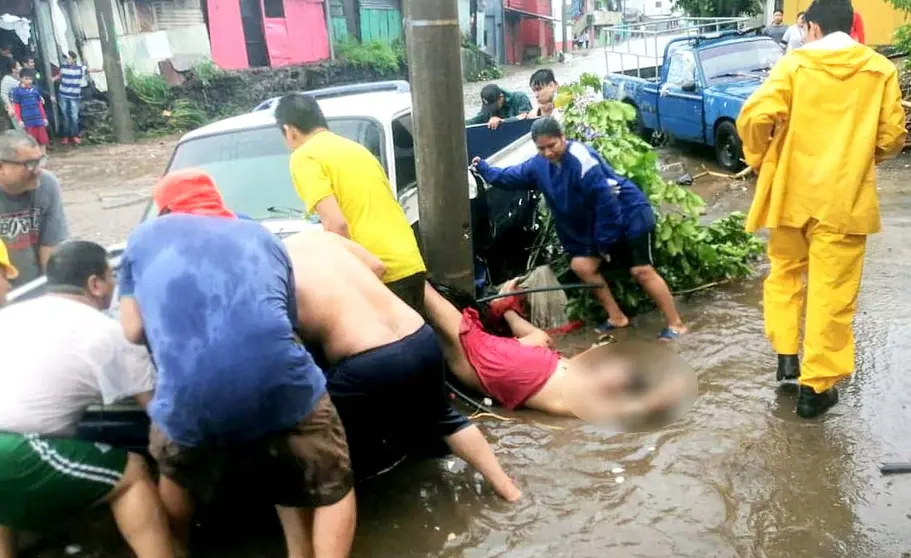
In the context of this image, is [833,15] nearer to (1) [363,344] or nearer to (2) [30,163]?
(1) [363,344]

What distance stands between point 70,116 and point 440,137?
1531 centimetres

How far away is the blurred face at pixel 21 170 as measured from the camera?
14.6ft

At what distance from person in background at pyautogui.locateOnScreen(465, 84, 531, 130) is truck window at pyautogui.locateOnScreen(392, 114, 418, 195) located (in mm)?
2182

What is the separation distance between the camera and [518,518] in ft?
10.8

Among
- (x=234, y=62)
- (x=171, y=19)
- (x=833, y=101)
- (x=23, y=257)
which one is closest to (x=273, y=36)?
(x=234, y=62)

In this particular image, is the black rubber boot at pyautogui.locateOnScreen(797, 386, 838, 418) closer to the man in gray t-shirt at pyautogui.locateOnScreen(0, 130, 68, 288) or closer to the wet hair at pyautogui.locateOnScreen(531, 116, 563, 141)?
the wet hair at pyautogui.locateOnScreen(531, 116, 563, 141)

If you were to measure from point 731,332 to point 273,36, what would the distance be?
20.3 m

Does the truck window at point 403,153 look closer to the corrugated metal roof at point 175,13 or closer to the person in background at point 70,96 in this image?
the person in background at point 70,96

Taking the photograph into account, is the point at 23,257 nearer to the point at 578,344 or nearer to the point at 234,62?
the point at 578,344

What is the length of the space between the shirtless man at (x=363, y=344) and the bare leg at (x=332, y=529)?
429 millimetres

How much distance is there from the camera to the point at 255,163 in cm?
493

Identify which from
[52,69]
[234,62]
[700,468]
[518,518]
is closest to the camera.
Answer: [518,518]

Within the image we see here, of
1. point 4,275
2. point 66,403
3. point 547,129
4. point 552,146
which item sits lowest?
point 66,403

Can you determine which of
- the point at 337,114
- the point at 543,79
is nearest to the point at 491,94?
the point at 543,79
